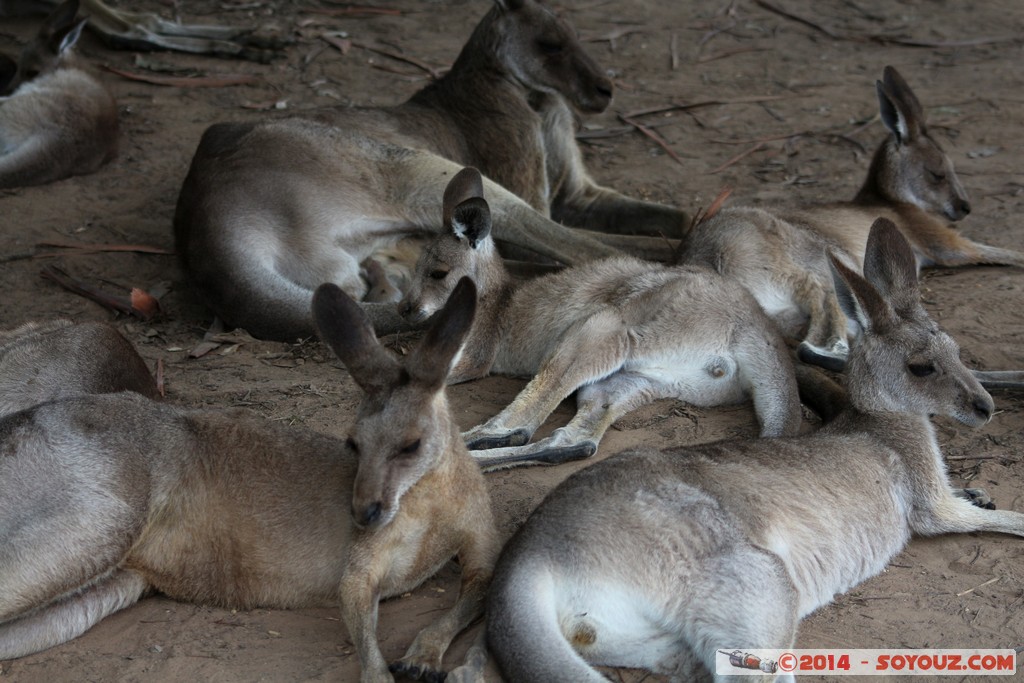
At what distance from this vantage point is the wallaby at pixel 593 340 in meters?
5.52

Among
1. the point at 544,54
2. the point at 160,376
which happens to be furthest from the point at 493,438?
the point at 544,54

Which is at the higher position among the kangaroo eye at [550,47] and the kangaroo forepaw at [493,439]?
the kangaroo eye at [550,47]

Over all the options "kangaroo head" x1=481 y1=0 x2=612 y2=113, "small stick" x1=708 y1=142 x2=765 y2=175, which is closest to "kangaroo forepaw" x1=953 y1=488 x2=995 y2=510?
"kangaroo head" x1=481 y1=0 x2=612 y2=113

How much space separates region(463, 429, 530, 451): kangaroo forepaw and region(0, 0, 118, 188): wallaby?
4.31 m

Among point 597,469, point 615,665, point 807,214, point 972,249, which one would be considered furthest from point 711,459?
point 972,249

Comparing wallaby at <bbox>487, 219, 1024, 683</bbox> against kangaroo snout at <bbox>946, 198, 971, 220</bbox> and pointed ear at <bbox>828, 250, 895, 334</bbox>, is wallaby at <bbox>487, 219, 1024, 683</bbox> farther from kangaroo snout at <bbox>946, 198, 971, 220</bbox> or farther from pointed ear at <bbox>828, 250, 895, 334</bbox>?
kangaroo snout at <bbox>946, 198, 971, 220</bbox>

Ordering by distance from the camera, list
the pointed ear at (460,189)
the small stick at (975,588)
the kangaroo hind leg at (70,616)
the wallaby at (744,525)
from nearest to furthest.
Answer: the wallaby at (744,525) → the kangaroo hind leg at (70,616) → the small stick at (975,588) → the pointed ear at (460,189)

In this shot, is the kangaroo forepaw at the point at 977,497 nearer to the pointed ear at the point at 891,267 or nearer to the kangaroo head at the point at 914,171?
the pointed ear at the point at 891,267

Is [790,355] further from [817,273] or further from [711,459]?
[711,459]

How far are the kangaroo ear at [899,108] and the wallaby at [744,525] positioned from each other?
8.40 feet

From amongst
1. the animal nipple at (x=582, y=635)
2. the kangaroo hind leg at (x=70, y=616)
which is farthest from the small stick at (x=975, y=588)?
the kangaroo hind leg at (x=70, y=616)

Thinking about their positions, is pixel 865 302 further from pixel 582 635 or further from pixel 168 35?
pixel 168 35

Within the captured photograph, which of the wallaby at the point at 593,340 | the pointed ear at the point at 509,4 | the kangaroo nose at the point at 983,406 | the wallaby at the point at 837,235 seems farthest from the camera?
the pointed ear at the point at 509,4

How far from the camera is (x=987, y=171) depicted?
8.56 m
